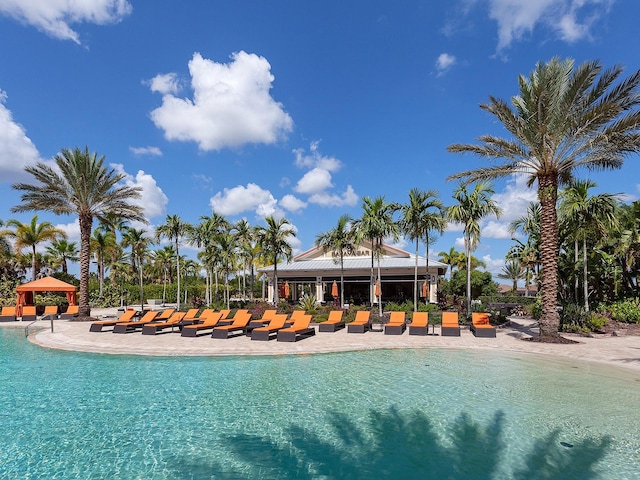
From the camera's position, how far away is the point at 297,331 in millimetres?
15797

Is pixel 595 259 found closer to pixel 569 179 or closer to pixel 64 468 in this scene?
pixel 569 179

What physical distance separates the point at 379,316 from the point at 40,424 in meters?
16.5

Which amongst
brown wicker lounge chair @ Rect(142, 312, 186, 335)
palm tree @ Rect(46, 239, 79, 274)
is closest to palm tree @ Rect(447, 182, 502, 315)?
brown wicker lounge chair @ Rect(142, 312, 186, 335)

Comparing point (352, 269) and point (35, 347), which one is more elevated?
point (352, 269)

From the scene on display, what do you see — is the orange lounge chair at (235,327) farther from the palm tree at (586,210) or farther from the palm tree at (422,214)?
the palm tree at (586,210)

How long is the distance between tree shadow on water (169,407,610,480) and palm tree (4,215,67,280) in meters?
37.8

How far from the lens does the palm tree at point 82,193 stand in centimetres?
2269

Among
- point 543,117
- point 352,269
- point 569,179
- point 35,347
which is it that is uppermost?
point 543,117

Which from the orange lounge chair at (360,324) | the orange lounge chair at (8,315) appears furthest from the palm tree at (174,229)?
the orange lounge chair at (360,324)

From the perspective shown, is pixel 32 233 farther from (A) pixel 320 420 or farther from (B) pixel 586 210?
(B) pixel 586 210

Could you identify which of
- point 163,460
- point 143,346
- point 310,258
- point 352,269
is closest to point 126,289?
point 310,258

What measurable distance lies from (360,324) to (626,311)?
13.1 m

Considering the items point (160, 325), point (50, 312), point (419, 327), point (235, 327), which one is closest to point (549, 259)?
point (419, 327)

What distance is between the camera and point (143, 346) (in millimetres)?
13875
